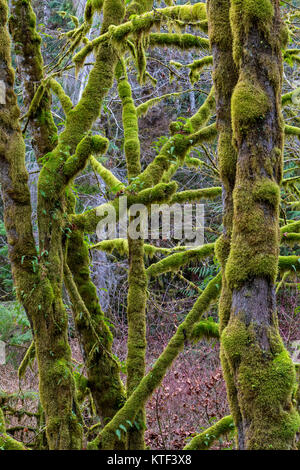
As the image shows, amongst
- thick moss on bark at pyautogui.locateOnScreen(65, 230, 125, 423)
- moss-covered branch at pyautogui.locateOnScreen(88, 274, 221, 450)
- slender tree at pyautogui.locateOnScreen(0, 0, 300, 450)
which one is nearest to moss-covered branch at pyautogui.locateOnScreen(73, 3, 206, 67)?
slender tree at pyautogui.locateOnScreen(0, 0, 300, 450)

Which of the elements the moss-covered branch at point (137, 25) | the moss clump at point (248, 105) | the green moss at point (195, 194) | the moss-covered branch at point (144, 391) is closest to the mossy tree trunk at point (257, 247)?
the moss clump at point (248, 105)

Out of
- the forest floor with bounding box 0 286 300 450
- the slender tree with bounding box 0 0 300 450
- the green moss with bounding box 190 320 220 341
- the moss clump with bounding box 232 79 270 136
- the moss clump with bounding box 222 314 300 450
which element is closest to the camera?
the moss clump with bounding box 222 314 300 450

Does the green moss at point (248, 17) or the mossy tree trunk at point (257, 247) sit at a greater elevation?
the green moss at point (248, 17)

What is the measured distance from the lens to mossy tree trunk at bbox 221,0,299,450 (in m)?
2.11

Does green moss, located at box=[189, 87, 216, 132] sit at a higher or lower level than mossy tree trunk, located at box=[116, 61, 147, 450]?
higher

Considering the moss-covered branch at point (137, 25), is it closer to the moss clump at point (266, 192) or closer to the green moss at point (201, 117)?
the green moss at point (201, 117)

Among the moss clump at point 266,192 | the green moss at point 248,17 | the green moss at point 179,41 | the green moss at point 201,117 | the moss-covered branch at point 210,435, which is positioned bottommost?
the moss-covered branch at point 210,435

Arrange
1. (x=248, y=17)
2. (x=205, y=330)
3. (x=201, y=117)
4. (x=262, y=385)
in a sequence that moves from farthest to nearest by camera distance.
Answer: (x=201, y=117) < (x=205, y=330) < (x=248, y=17) < (x=262, y=385)

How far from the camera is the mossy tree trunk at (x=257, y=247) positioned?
2113 millimetres

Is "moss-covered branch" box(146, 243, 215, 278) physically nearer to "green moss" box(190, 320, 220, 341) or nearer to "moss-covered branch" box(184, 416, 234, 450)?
"green moss" box(190, 320, 220, 341)

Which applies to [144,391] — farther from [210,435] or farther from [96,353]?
[96,353]

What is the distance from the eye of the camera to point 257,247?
2328mm

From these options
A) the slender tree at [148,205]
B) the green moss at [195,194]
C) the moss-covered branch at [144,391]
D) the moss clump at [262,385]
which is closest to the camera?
the moss clump at [262,385]

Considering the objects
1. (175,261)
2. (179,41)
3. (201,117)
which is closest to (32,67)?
(179,41)
